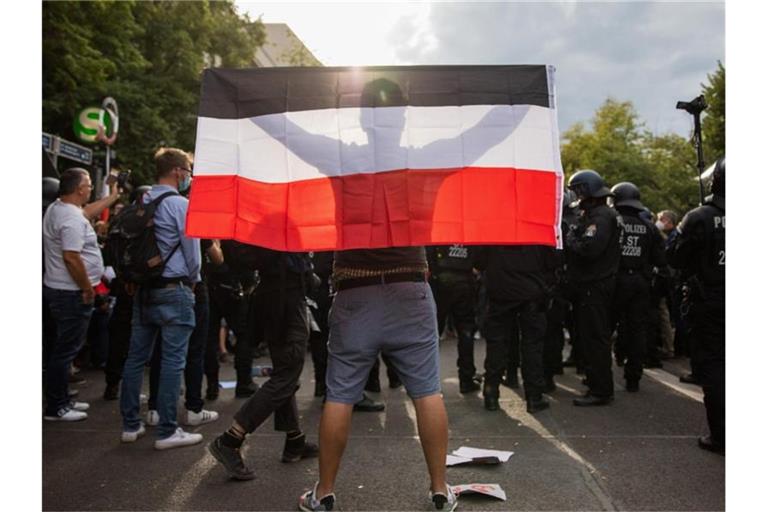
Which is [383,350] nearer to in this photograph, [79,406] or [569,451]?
Result: [569,451]

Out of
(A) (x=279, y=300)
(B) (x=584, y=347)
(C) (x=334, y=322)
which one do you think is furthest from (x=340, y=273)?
(B) (x=584, y=347)

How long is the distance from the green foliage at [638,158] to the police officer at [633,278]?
1169 inches

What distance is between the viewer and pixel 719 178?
4477mm

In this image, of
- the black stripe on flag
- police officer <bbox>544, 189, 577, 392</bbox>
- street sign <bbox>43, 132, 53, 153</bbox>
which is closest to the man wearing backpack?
the black stripe on flag

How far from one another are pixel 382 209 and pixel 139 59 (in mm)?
18084

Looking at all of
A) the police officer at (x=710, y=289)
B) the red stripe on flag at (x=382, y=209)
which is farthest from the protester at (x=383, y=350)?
the police officer at (x=710, y=289)

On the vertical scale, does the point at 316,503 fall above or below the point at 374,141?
below

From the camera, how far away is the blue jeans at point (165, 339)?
15.2 feet

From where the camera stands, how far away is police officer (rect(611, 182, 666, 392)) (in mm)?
6707

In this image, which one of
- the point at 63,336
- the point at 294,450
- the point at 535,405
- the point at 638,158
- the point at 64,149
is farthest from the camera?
the point at 638,158

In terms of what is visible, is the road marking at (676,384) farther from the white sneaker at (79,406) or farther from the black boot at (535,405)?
the white sneaker at (79,406)

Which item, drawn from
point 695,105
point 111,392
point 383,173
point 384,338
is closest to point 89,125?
point 111,392

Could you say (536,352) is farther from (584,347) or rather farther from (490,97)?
(490,97)

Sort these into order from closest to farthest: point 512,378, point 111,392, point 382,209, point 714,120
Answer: point 382,209 → point 111,392 → point 512,378 → point 714,120
